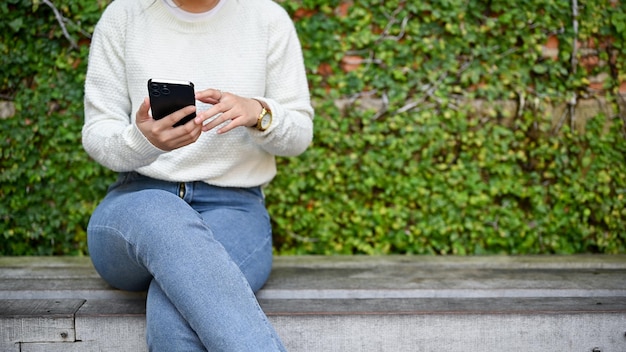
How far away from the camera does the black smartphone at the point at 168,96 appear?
62.2 inches

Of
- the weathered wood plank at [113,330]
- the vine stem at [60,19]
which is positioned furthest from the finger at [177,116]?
the vine stem at [60,19]

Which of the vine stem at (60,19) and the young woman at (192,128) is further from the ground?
the vine stem at (60,19)

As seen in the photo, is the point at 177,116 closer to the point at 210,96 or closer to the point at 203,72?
the point at 210,96

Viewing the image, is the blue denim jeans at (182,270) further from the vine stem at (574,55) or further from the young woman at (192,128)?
the vine stem at (574,55)

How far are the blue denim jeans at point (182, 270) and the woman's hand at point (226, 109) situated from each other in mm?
229

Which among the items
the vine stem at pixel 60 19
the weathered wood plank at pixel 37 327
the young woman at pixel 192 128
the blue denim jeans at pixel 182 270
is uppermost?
the vine stem at pixel 60 19

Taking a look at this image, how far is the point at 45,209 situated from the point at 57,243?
0.17 m

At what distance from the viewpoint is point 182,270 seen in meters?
1.51

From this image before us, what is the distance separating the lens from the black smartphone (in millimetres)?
1580

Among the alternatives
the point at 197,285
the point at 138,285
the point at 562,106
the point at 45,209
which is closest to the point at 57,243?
the point at 45,209

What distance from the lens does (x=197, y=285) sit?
58.7 inches

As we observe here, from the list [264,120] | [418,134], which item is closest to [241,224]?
[264,120]

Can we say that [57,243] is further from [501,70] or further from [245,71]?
[501,70]

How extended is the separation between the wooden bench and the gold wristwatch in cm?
53
